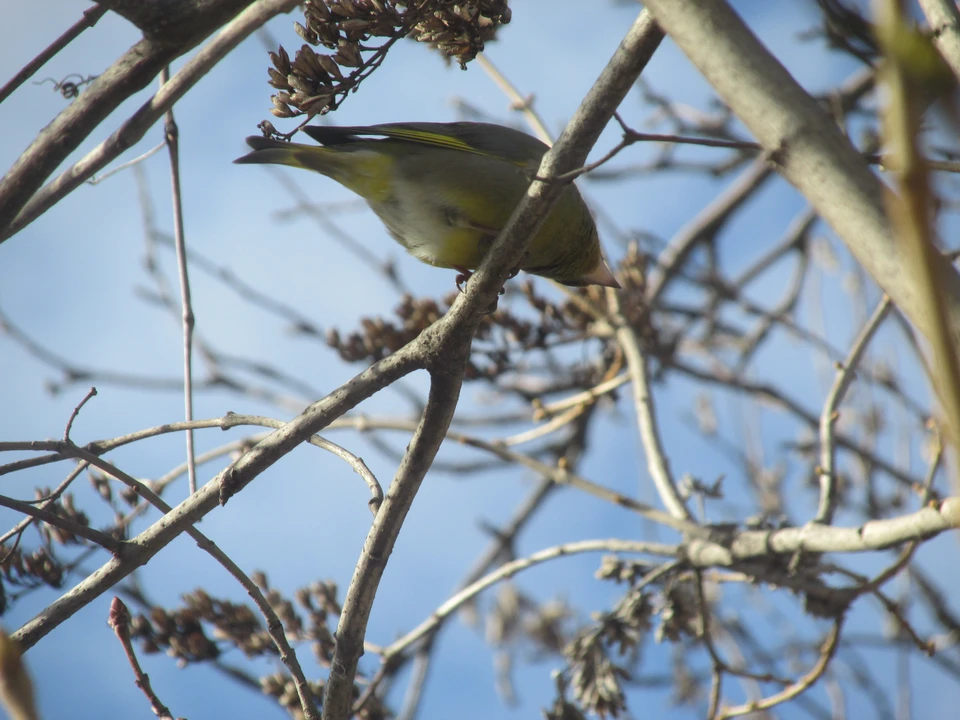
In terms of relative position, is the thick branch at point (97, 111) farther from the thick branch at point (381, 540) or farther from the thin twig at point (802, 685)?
the thin twig at point (802, 685)

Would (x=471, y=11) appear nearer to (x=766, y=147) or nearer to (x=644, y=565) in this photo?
(x=766, y=147)

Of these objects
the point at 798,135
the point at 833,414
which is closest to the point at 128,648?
the point at 798,135

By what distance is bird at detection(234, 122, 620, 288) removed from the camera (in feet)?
10.7

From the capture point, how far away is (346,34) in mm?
2391

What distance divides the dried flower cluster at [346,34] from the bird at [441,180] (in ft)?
2.26

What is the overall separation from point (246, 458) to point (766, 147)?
1.52 m

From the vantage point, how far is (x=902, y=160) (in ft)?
1.50

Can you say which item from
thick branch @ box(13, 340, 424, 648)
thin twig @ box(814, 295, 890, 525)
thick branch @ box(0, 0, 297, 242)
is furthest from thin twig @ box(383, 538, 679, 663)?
thick branch @ box(0, 0, 297, 242)

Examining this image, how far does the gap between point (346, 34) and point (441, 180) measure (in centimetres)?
97

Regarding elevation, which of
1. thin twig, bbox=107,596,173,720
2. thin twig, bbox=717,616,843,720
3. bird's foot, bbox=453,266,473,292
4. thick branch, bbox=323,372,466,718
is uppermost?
bird's foot, bbox=453,266,473,292

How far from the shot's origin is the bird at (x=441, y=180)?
327cm

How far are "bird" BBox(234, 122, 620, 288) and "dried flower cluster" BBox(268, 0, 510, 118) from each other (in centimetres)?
69

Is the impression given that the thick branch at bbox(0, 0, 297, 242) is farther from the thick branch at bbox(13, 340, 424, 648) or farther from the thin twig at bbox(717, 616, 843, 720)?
the thin twig at bbox(717, 616, 843, 720)

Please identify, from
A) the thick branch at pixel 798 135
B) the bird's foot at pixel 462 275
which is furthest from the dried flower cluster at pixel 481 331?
the thick branch at pixel 798 135
